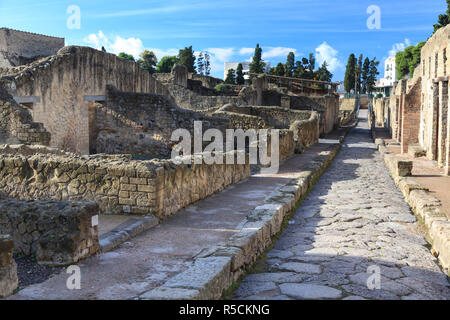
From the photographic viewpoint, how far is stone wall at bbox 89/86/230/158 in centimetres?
1315

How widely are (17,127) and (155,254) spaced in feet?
20.3

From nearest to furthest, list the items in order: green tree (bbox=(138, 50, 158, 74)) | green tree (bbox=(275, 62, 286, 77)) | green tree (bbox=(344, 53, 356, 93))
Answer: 1. green tree (bbox=(138, 50, 158, 74))
2. green tree (bbox=(275, 62, 286, 77))
3. green tree (bbox=(344, 53, 356, 93))

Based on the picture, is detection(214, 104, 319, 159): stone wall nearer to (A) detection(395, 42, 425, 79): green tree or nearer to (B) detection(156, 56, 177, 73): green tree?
(B) detection(156, 56, 177, 73): green tree

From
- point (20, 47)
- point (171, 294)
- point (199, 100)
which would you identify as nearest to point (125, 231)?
point (171, 294)

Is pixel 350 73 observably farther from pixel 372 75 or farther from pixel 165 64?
pixel 165 64

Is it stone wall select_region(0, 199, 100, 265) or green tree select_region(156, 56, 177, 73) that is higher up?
green tree select_region(156, 56, 177, 73)

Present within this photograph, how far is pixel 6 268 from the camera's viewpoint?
10.5 feet

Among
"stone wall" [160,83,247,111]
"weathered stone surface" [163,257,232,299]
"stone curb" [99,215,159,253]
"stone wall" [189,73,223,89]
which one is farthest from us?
"stone wall" [189,73,223,89]

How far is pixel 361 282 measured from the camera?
427cm

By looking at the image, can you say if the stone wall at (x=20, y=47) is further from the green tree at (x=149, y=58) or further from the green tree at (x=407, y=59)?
the green tree at (x=407, y=59)

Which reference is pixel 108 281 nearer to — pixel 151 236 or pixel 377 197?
pixel 151 236

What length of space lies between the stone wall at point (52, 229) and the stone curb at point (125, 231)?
0.64 feet

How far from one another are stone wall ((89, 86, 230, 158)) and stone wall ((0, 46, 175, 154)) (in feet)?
1.33

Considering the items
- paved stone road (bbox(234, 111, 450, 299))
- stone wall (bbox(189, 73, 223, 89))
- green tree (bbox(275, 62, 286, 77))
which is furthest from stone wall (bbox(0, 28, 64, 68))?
green tree (bbox(275, 62, 286, 77))
